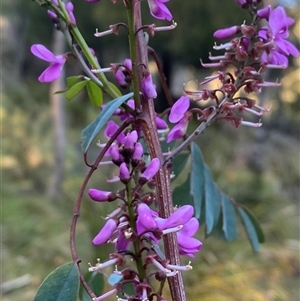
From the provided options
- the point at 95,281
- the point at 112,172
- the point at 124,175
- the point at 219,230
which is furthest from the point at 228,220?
the point at 112,172

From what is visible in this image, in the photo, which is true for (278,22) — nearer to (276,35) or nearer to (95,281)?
(276,35)

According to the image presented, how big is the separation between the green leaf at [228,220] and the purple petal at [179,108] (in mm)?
177

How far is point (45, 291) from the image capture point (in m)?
0.25

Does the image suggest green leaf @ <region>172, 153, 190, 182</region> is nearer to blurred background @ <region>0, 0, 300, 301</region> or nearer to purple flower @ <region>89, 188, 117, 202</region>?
purple flower @ <region>89, 188, 117, 202</region>

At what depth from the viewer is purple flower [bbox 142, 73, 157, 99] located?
0.85ft

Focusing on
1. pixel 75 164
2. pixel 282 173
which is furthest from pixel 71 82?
pixel 282 173

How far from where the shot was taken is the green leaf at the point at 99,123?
256 mm

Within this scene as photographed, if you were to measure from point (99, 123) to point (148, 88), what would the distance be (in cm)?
3

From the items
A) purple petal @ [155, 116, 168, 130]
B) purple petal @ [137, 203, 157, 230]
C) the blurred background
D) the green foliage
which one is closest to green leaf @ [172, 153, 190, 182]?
the green foliage

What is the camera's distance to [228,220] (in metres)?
0.44

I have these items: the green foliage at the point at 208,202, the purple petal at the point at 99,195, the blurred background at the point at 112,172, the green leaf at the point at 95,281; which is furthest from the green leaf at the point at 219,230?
the blurred background at the point at 112,172

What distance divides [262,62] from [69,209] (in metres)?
1.89

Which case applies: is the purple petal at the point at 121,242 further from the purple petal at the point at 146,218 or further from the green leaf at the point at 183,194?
the green leaf at the point at 183,194

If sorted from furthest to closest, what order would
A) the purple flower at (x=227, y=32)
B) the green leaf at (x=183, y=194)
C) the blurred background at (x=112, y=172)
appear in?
the blurred background at (x=112, y=172)
the green leaf at (x=183, y=194)
the purple flower at (x=227, y=32)
